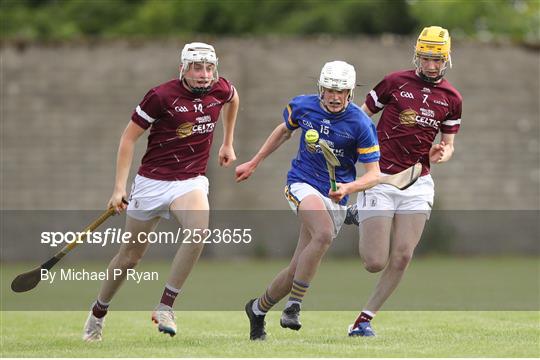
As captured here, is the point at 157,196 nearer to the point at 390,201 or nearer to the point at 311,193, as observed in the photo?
the point at 311,193

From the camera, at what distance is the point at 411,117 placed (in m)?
9.46

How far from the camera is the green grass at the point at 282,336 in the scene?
26.8 ft

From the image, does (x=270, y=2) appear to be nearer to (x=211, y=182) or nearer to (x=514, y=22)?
(x=514, y=22)

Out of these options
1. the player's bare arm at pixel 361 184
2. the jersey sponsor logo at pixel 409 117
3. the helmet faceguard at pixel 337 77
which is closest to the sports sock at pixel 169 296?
the player's bare arm at pixel 361 184

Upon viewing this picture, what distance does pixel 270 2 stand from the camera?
3086cm

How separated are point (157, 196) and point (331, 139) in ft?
4.35

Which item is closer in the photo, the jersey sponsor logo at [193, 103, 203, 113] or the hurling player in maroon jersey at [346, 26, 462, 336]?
the jersey sponsor logo at [193, 103, 203, 113]

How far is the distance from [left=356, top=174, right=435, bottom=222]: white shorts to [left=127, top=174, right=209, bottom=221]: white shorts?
1.24 m

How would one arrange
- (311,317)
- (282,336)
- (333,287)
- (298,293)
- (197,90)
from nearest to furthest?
(298,293)
(197,90)
(282,336)
(311,317)
(333,287)

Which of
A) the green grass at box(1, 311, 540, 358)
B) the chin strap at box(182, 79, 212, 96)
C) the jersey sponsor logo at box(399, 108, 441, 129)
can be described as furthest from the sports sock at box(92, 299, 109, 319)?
the jersey sponsor logo at box(399, 108, 441, 129)

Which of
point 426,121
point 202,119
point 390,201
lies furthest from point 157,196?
point 426,121

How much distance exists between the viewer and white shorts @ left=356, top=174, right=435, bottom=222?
9.37 meters

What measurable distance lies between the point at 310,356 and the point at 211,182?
13.0 metres

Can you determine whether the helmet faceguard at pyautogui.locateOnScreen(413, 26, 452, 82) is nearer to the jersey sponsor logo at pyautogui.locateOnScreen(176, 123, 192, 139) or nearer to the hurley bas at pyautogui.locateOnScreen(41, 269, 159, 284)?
the jersey sponsor logo at pyautogui.locateOnScreen(176, 123, 192, 139)
